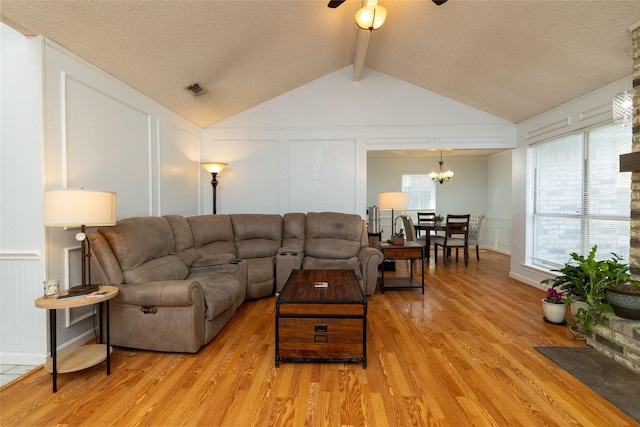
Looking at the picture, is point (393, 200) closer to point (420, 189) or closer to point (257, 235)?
point (257, 235)

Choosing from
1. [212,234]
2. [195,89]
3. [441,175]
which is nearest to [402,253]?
[212,234]

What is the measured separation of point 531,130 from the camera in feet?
14.2

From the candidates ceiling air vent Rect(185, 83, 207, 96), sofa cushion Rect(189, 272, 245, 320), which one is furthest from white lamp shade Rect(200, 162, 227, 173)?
sofa cushion Rect(189, 272, 245, 320)

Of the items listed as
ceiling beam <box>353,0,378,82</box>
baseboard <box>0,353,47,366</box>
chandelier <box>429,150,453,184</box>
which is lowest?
baseboard <box>0,353,47,366</box>

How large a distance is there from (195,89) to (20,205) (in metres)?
2.16

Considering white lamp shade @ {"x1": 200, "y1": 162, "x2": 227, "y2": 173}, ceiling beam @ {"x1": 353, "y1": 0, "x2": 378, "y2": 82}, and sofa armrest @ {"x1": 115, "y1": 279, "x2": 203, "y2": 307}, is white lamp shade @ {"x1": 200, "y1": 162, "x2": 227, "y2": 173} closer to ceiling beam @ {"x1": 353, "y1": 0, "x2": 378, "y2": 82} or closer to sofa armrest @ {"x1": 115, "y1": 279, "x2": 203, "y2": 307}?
ceiling beam @ {"x1": 353, "y1": 0, "x2": 378, "y2": 82}

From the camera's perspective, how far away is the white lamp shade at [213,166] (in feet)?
14.7

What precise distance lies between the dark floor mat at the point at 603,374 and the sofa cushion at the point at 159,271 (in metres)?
3.14

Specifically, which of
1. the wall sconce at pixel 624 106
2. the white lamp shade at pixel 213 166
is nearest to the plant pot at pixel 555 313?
the wall sconce at pixel 624 106

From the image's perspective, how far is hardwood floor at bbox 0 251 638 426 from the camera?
5.28 feet

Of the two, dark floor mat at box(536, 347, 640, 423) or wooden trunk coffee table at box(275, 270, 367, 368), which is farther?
wooden trunk coffee table at box(275, 270, 367, 368)

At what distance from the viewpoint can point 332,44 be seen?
3.92 m

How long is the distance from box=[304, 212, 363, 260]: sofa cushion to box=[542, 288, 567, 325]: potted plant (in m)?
2.10

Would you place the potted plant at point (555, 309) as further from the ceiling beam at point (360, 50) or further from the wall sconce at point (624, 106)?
the ceiling beam at point (360, 50)
